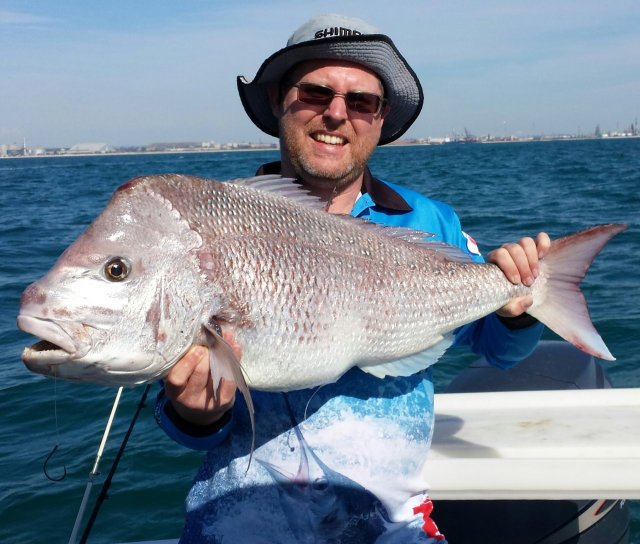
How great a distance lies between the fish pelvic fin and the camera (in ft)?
5.95

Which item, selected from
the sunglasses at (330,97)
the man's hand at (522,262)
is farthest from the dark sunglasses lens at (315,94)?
the man's hand at (522,262)

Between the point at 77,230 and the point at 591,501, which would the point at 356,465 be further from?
the point at 77,230

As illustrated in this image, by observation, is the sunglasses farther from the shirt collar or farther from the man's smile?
the shirt collar

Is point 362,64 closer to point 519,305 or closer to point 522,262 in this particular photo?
point 522,262

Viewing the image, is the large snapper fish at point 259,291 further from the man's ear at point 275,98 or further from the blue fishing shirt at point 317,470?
the man's ear at point 275,98

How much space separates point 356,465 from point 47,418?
4.62 meters

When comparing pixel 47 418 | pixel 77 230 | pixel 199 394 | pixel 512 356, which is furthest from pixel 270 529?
pixel 77 230

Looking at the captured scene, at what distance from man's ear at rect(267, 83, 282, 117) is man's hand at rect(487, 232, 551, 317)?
1.08m

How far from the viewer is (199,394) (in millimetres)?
2023

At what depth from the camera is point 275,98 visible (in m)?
2.77

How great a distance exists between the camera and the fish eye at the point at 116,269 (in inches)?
70.7

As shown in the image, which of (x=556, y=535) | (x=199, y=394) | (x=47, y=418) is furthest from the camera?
(x=47, y=418)

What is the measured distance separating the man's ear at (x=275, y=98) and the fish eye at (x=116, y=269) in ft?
3.72

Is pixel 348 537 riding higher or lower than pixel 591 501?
higher
